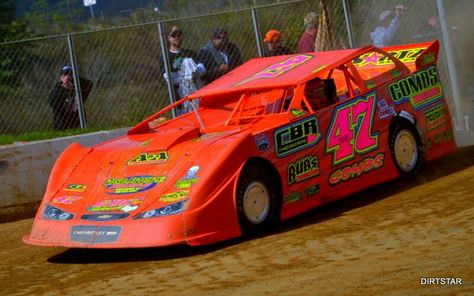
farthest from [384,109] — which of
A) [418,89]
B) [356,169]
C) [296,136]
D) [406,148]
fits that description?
[296,136]

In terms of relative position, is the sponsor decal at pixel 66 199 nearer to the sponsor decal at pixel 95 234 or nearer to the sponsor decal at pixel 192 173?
the sponsor decal at pixel 95 234

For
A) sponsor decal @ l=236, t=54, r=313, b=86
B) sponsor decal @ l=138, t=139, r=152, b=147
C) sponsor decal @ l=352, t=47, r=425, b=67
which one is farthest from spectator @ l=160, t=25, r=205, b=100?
sponsor decal @ l=138, t=139, r=152, b=147

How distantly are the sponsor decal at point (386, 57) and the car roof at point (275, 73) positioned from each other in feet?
2.64

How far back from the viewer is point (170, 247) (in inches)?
362

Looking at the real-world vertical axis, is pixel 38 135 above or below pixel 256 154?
above

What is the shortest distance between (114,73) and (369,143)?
5.12m

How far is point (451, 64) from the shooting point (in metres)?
14.1

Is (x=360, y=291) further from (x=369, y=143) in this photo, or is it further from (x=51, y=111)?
(x=51, y=111)

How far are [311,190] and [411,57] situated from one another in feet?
8.70

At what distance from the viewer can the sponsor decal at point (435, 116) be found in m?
11.3

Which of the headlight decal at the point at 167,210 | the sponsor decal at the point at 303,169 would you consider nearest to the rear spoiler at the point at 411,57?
the sponsor decal at the point at 303,169

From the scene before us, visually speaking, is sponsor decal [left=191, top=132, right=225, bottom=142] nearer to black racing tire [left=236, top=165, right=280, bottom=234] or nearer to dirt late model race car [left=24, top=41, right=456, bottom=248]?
dirt late model race car [left=24, top=41, right=456, bottom=248]

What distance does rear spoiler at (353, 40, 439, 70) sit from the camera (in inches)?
450

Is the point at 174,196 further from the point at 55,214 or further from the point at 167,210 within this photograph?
the point at 55,214
